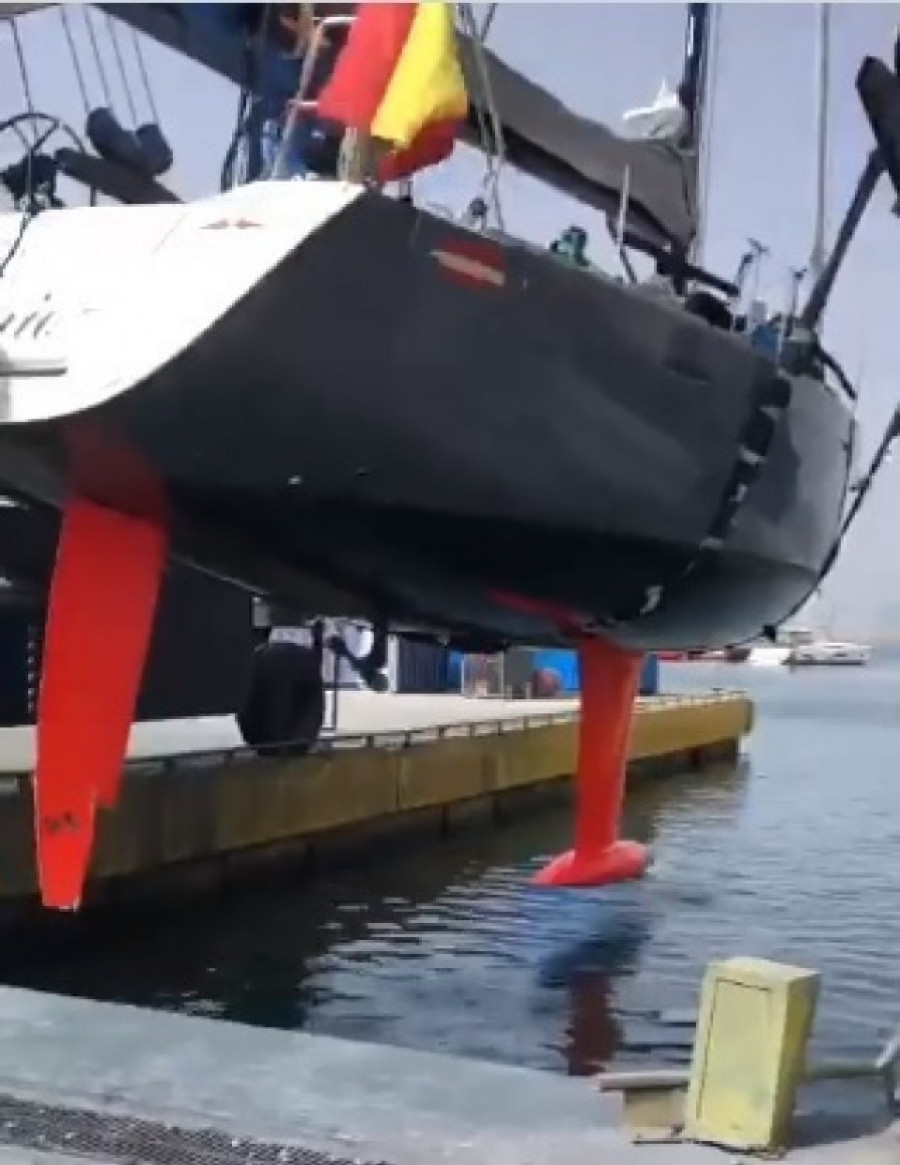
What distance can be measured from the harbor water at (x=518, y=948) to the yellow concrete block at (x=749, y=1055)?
168 inches

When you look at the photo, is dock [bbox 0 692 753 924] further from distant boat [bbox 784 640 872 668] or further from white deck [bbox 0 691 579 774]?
distant boat [bbox 784 640 872 668]

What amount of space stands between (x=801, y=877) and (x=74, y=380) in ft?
33.5

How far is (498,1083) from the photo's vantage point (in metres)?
3.90

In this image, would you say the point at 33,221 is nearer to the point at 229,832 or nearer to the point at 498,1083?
the point at 498,1083

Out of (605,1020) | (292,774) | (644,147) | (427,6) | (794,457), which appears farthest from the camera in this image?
(292,774)

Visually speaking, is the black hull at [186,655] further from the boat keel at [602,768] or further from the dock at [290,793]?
the boat keel at [602,768]

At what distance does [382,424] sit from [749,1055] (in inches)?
117

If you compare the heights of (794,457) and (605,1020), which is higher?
(794,457)

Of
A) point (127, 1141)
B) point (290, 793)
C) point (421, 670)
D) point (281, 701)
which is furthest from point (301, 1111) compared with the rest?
point (421, 670)

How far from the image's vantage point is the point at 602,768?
377 inches

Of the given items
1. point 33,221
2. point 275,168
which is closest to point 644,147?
point 275,168

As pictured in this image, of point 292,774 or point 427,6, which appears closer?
point 427,6

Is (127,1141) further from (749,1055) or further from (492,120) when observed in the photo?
(492,120)

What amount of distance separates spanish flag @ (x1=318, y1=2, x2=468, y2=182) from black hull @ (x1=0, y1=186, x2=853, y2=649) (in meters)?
0.31
